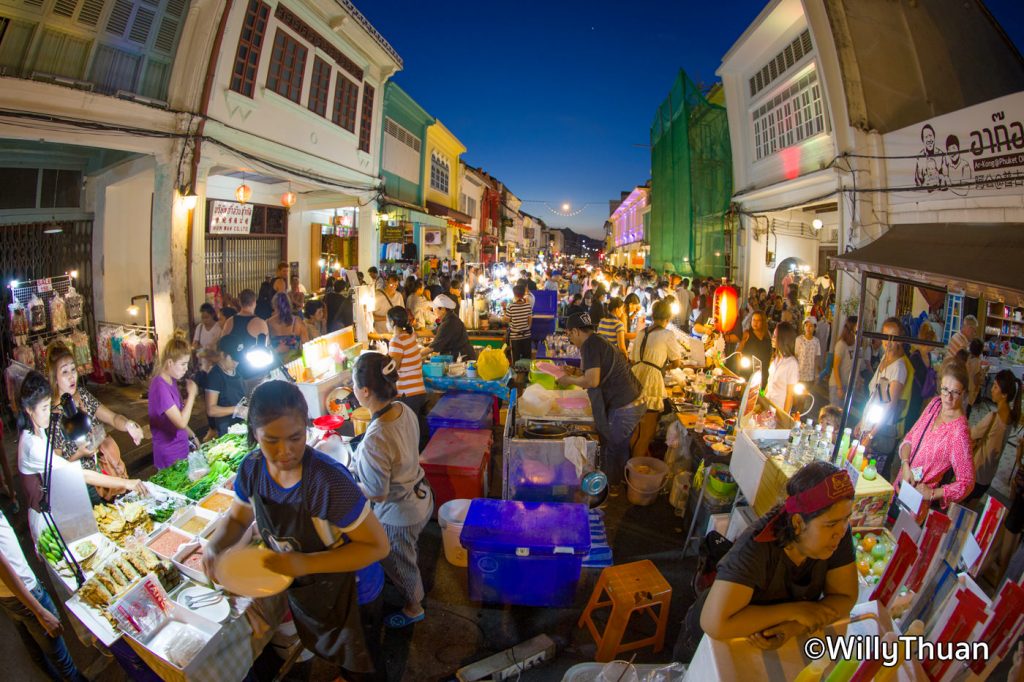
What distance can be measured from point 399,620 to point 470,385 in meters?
4.01

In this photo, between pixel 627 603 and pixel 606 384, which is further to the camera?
pixel 606 384

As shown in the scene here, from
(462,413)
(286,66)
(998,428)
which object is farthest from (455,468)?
(286,66)

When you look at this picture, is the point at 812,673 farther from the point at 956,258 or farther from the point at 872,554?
the point at 956,258

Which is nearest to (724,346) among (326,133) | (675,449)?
(675,449)

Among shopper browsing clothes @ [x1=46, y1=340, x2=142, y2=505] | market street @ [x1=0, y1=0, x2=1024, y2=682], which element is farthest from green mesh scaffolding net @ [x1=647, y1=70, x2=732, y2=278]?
shopper browsing clothes @ [x1=46, y1=340, x2=142, y2=505]

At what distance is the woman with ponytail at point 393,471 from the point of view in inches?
138

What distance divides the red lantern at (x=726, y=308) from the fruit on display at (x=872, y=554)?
586cm

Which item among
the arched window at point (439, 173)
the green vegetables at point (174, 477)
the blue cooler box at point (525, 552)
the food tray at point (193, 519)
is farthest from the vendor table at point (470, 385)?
the arched window at point (439, 173)

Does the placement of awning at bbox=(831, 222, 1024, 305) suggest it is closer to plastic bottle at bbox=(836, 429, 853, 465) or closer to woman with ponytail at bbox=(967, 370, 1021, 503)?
woman with ponytail at bbox=(967, 370, 1021, 503)

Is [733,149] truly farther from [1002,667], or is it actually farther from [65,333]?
[65,333]

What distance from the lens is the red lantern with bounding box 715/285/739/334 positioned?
934 centimetres

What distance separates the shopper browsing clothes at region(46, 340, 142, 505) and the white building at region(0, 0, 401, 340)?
169 inches

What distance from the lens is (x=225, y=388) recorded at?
5.68 m

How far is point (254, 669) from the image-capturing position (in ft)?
11.6
